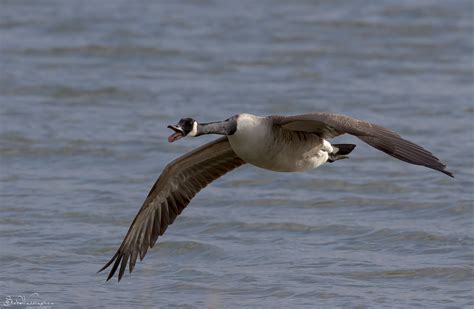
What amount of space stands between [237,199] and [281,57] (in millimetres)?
5565

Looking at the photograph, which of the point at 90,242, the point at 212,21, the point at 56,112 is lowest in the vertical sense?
the point at 90,242

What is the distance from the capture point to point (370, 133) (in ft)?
25.4

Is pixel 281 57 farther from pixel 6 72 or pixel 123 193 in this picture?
pixel 123 193

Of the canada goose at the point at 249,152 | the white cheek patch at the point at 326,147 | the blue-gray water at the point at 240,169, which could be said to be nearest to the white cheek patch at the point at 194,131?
the canada goose at the point at 249,152

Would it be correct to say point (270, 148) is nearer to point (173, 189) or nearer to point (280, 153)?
point (280, 153)

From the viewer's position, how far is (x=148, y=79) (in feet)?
51.0

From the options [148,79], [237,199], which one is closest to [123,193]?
[237,199]

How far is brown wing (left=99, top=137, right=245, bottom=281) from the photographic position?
908 centimetres

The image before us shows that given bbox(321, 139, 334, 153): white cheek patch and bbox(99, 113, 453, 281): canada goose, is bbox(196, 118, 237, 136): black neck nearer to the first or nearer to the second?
bbox(99, 113, 453, 281): canada goose

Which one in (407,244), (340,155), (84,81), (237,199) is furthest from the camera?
(84,81)

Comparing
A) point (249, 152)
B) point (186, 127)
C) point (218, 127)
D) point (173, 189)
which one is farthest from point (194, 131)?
point (173, 189)

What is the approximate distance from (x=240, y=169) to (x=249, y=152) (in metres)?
3.93

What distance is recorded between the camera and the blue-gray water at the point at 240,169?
9172 mm

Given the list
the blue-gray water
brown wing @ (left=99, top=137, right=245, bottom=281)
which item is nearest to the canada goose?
brown wing @ (left=99, top=137, right=245, bottom=281)
